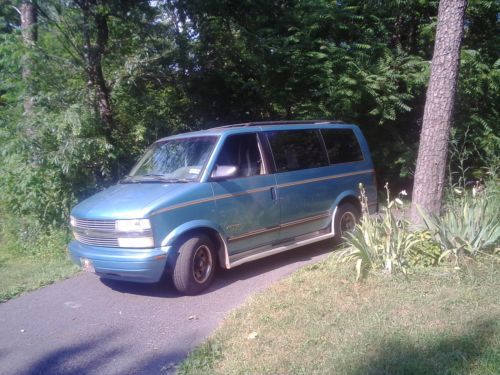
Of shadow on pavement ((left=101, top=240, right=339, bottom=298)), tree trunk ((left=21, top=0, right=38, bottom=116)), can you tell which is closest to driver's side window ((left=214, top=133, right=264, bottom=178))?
shadow on pavement ((left=101, top=240, right=339, bottom=298))

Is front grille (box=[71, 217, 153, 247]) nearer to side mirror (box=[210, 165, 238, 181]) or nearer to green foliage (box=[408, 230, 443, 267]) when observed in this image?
side mirror (box=[210, 165, 238, 181])

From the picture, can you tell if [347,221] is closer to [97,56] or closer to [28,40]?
[97,56]

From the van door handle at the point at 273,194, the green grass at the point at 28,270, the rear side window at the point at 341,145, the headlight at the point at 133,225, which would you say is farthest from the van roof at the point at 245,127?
the green grass at the point at 28,270

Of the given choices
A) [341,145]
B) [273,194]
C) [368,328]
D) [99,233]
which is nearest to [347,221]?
[341,145]

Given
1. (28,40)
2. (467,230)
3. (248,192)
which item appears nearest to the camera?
(467,230)

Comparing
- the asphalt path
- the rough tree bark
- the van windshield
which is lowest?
the asphalt path

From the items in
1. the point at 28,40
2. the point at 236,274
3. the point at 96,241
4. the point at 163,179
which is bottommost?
the point at 236,274

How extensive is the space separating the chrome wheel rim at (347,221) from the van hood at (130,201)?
3.00 m

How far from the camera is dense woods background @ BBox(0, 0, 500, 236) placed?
8.54 m

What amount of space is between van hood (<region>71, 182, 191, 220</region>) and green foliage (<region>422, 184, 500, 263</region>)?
3014 millimetres

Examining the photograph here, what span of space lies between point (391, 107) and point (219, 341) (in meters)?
7.83

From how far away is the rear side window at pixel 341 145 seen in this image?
757 cm

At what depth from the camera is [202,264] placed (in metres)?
5.81

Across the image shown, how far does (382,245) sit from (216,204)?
6.70 feet
